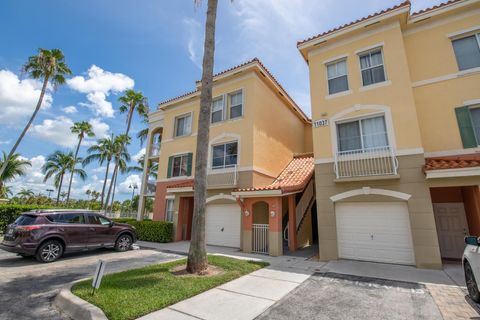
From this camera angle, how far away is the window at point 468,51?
31.1 feet

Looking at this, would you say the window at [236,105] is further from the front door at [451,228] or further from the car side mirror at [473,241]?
the car side mirror at [473,241]

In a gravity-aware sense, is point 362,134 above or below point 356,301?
above

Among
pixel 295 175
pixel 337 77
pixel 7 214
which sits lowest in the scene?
pixel 7 214

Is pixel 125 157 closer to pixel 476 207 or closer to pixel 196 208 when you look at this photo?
pixel 196 208

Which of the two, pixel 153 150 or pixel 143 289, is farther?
pixel 153 150

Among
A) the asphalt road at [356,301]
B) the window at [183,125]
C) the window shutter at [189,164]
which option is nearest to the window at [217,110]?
the window at [183,125]

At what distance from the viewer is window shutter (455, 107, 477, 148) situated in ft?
29.1

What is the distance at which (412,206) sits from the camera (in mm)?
8727

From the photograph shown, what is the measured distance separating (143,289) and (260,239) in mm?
6928

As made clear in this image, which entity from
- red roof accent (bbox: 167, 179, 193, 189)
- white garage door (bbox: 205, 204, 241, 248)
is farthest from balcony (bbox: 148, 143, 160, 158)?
white garage door (bbox: 205, 204, 241, 248)

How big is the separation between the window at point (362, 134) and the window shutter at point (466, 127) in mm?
2647

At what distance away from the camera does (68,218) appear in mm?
9570

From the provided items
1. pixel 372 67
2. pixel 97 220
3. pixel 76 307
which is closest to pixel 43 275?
pixel 97 220

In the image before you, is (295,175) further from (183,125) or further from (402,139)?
(183,125)
